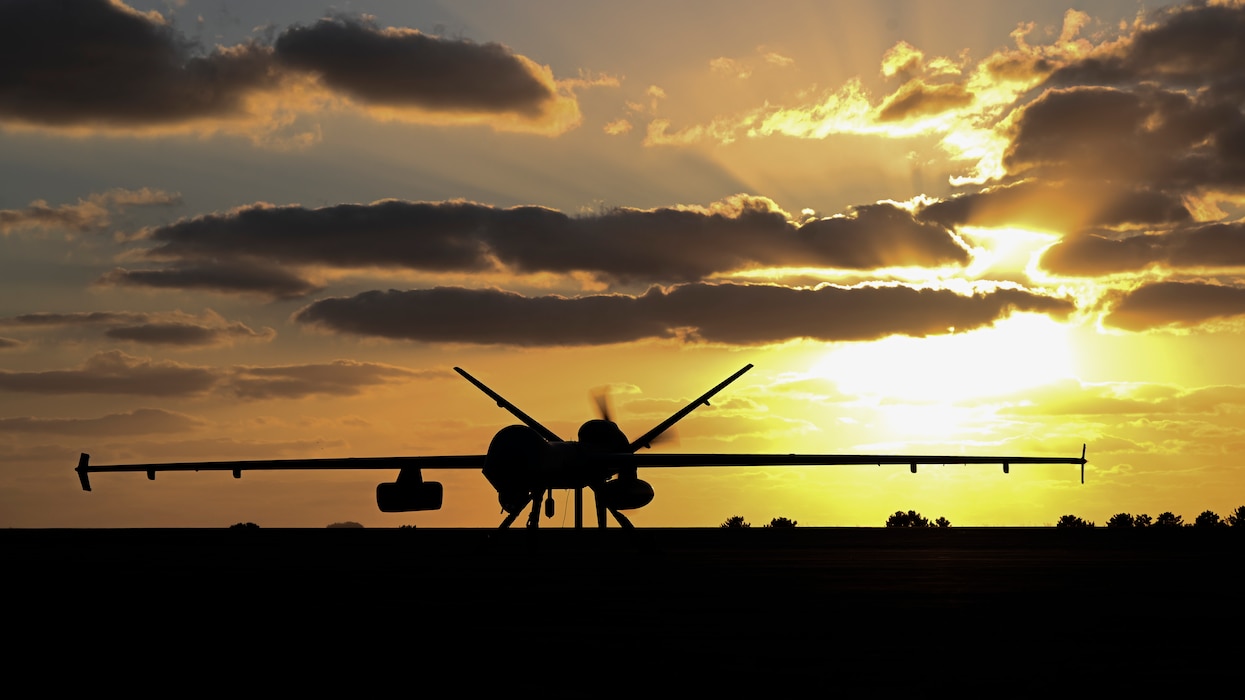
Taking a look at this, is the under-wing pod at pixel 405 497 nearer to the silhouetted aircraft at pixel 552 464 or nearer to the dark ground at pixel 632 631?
the silhouetted aircraft at pixel 552 464

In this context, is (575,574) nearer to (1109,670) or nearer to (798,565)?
(798,565)

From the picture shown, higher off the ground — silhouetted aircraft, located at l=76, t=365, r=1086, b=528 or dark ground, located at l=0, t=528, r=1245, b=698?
silhouetted aircraft, located at l=76, t=365, r=1086, b=528

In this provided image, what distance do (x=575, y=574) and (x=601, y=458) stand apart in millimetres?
10965

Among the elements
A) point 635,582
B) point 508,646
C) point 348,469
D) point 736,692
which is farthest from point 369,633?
point 348,469

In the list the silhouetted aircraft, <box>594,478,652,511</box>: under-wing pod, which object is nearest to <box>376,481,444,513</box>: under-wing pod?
the silhouetted aircraft

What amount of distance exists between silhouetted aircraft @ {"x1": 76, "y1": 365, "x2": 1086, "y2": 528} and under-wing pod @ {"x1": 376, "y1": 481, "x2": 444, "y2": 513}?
4 cm

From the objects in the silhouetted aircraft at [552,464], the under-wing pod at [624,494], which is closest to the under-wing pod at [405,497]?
the silhouetted aircraft at [552,464]

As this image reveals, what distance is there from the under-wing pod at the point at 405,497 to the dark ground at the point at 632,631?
10.8m

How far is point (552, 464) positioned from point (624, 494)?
5.57 metres

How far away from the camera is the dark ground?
54.8ft

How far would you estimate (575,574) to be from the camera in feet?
Result: 139

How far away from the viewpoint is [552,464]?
164 feet

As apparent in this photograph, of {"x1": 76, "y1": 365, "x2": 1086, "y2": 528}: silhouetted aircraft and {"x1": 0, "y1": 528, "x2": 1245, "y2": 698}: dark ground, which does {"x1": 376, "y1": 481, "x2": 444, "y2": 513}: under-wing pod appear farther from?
{"x1": 0, "y1": 528, "x2": 1245, "y2": 698}: dark ground

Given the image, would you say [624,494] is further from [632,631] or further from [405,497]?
[632,631]
